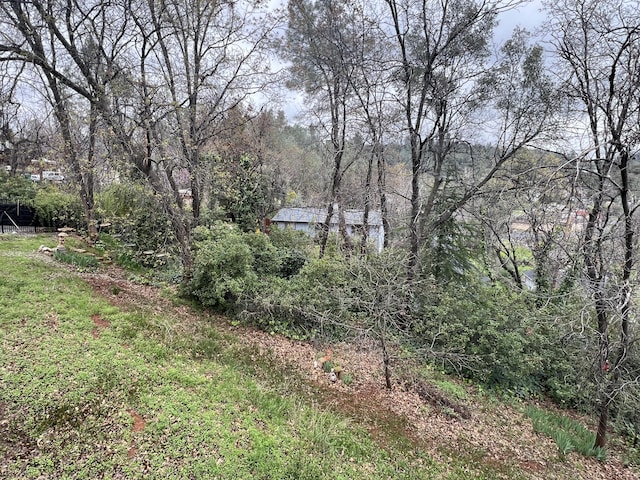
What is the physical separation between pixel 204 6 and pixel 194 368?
8.51m

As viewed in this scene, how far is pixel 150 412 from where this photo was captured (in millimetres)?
2926

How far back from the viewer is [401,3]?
7262 millimetres

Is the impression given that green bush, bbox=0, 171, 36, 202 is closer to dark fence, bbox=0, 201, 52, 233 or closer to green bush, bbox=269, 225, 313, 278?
dark fence, bbox=0, 201, 52, 233

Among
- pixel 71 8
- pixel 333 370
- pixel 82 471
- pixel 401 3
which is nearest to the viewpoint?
pixel 82 471

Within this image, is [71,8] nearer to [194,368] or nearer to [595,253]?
[194,368]

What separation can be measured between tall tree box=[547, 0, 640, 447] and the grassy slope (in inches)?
82.7

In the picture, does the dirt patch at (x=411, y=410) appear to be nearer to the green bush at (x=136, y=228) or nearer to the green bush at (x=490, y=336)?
the green bush at (x=490, y=336)

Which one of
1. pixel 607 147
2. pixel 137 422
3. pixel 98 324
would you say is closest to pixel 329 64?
pixel 607 147

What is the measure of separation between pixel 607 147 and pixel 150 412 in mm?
6510

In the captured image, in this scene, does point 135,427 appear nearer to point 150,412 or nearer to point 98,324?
point 150,412

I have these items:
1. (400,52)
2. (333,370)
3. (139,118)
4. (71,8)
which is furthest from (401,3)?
(333,370)

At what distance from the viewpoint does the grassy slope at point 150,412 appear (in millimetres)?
2491

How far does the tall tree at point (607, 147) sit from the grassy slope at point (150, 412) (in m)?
2.10

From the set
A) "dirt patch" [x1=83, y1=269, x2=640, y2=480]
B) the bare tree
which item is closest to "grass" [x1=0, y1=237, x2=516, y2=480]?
"dirt patch" [x1=83, y1=269, x2=640, y2=480]
